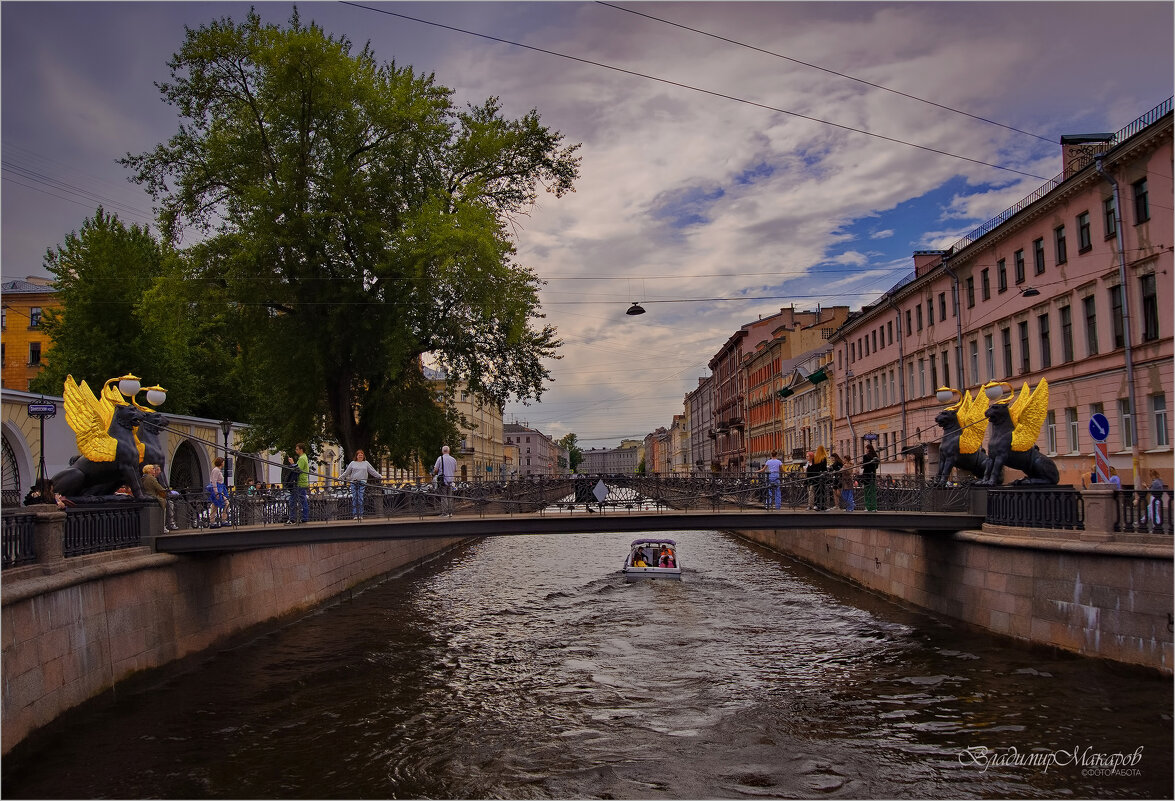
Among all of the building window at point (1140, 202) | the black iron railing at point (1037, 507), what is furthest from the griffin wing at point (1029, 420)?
the building window at point (1140, 202)

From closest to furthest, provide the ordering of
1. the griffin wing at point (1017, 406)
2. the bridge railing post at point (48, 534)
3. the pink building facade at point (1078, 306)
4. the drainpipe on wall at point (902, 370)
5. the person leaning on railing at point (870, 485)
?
the bridge railing post at point (48, 534) < the griffin wing at point (1017, 406) < the person leaning on railing at point (870, 485) < the pink building facade at point (1078, 306) < the drainpipe on wall at point (902, 370)

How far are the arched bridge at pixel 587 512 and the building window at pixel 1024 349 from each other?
12798 millimetres

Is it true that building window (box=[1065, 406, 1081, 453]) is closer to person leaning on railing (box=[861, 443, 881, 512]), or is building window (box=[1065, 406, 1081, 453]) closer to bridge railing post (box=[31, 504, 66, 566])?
person leaning on railing (box=[861, 443, 881, 512])

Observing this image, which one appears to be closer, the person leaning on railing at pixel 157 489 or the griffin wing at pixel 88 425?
the griffin wing at pixel 88 425

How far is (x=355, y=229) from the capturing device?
27.7 meters

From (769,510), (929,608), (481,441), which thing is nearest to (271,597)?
(769,510)

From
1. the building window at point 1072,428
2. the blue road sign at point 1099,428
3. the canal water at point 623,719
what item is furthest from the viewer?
the building window at point 1072,428

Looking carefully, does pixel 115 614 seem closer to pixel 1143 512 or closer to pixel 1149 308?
pixel 1143 512

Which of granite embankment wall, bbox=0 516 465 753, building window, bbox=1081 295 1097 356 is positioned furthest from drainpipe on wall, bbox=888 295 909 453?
granite embankment wall, bbox=0 516 465 753

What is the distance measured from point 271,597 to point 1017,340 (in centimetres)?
2584

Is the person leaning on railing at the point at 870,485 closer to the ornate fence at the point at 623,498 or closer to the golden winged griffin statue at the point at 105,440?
the ornate fence at the point at 623,498

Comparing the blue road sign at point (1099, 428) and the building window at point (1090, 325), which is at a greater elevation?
the building window at point (1090, 325)

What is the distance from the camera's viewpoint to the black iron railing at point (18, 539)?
11.4 metres

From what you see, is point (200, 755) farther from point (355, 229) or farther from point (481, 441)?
point (481, 441)
